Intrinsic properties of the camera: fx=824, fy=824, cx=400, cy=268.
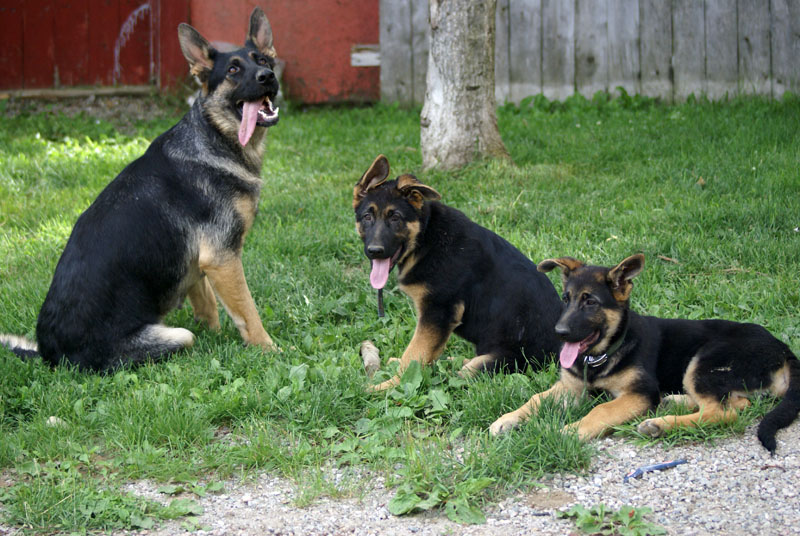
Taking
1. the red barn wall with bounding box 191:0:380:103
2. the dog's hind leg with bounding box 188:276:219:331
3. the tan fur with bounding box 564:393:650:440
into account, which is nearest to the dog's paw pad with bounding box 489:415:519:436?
the tan fur with bounding box 564:393:650:440

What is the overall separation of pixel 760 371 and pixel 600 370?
Answer: 83cm

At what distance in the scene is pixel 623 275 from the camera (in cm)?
455

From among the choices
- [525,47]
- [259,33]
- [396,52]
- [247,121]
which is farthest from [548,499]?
[396,52]

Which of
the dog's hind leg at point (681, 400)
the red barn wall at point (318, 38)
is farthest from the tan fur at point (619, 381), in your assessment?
the red barn wall at point (318, 38)

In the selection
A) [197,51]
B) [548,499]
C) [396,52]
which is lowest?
[548,499]

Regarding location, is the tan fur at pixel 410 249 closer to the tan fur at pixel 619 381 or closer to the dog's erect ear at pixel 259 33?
the tan fur at pixel 619 381

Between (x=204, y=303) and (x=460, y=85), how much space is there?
4.27 m

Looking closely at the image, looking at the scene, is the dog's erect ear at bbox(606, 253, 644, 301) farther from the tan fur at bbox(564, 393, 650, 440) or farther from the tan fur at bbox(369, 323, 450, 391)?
the tan fur at bbox(369, 323, 450, 391)

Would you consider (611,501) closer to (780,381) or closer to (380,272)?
(780,381)

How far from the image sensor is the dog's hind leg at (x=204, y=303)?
6160 mm

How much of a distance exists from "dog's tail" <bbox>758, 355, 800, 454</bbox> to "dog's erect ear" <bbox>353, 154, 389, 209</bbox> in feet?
8.67

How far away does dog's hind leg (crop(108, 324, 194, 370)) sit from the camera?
5434 millimetres

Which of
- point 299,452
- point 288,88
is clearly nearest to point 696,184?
point 299,452

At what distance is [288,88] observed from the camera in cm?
1399
